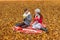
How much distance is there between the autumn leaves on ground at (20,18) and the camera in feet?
20.6

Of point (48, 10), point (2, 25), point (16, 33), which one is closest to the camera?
point (16, 33)

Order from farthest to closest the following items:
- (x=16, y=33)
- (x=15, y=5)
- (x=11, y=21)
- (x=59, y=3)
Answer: (x=59, y=3) < (x=15, y=5) < (x=11, y=21) < (x=16, y=33)

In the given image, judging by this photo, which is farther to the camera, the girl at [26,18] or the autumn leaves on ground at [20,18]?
the girl at [26,18]

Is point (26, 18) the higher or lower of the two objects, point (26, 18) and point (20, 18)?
the higher

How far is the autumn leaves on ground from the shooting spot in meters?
6.28

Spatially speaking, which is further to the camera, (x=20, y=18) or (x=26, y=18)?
(x=20, y=18)

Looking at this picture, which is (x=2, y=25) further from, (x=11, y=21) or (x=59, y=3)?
(x=59, y=3)

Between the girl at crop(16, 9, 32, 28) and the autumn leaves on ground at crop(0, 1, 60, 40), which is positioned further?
the girl at crop(16, 9, 32, 28)

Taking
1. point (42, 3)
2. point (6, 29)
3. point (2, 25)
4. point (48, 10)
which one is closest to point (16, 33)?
point (6, 29)

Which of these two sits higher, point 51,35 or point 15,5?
point 15,5

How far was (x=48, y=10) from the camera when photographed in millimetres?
9750

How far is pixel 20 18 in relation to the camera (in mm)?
8180

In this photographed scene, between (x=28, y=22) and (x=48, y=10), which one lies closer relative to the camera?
(x=28, y=22)

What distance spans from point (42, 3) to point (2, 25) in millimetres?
4306
